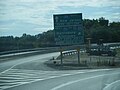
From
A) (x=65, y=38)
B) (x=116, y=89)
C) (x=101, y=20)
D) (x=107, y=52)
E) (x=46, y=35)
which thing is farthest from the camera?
(x=101, y=20)

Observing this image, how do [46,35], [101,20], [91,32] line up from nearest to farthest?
1. [91,32]
2. [46,35]
3. [101,20]

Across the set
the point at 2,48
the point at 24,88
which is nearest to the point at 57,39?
the point at 24,88

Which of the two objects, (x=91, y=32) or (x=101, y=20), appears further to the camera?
(x=101, y=20)

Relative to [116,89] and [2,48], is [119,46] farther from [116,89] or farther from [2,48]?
[116,89]

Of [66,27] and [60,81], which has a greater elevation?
[66,27]

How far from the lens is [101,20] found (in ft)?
432

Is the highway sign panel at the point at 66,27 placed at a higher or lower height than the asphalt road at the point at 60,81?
higher

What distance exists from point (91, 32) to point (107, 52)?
32286 mm

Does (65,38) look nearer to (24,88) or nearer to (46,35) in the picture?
(24,88)

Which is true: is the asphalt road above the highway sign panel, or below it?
below

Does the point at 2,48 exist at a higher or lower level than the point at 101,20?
lower

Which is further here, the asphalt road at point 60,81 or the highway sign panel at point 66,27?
the highway sign panel at point 66,27

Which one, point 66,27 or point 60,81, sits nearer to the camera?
point 60,81

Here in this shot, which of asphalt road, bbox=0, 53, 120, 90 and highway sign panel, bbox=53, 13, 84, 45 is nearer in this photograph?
asphalt road, bbox=0, 53, 120, 90
